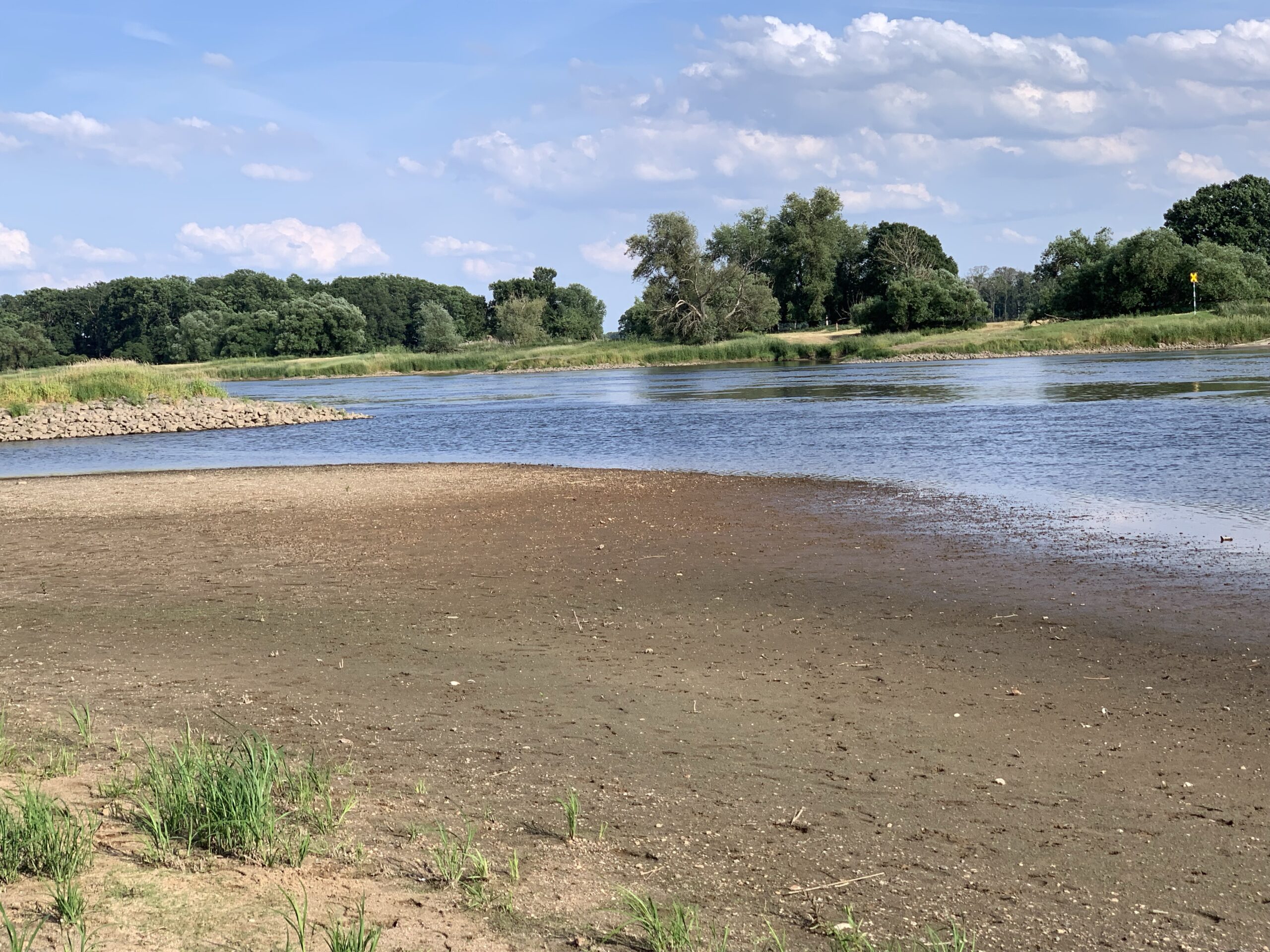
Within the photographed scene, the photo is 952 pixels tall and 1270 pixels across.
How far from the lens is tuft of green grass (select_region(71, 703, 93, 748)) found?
5426mm

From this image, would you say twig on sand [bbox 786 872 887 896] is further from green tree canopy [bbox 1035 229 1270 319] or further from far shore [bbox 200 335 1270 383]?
green tree canopy [bbox 1035 229 1270 319]

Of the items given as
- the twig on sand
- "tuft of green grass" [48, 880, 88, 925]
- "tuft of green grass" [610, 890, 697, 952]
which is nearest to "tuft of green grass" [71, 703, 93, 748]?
"tuft of green grass" [48, 880, 88, 925]

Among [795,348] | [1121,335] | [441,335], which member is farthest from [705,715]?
[441,335]

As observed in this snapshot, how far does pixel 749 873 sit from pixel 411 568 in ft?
23.7

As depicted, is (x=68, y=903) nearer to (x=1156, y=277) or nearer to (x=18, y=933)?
(x=18, y=933)

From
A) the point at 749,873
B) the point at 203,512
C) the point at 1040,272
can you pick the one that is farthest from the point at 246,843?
the point at 1040,272

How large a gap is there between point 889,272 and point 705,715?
11276 centimetres

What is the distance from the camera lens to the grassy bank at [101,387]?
46.2 meters

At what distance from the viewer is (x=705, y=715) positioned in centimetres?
623

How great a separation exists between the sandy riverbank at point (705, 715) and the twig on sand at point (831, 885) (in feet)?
0.10

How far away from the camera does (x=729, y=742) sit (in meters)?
5.77

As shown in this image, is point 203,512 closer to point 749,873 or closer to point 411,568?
point 411,568

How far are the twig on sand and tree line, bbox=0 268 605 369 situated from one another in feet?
378

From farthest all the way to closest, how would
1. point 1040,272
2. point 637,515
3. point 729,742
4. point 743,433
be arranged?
point 1040,272 < point 743,433 < point 637,515 < point 729,742
